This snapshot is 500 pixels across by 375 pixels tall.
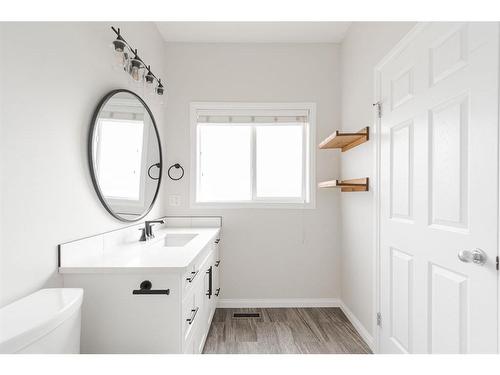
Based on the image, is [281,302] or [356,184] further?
[281,302]

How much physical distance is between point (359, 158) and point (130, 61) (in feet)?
6.33

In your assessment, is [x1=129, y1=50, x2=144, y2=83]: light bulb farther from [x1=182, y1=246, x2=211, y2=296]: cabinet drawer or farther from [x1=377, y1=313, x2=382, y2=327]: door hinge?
[x1=377, y1=313, x2=382, y2=327]: door hinge

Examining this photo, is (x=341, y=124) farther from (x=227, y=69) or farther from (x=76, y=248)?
(x=76, y=248)

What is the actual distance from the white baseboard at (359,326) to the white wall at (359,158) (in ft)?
0.13

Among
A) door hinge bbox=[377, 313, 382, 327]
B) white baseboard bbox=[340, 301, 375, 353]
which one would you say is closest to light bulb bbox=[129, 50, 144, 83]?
door hinge bbox=[377, 313, 382, 327]

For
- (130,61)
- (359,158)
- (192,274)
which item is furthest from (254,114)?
(192,274)


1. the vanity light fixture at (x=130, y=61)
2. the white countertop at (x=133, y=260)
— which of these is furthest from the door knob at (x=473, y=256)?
the vanity light fixture at (x=130, y=61)

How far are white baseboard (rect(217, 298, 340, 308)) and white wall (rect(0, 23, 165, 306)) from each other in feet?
5.18

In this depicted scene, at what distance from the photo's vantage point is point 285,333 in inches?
85.6

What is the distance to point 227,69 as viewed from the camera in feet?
8.85

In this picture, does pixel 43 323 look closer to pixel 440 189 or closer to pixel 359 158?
pixel 440 189

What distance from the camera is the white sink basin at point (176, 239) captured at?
88.1 inches

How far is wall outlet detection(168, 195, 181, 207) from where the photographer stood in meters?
2.68

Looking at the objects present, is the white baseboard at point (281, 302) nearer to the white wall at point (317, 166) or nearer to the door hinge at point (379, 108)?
the white wall at point (317, 166)
